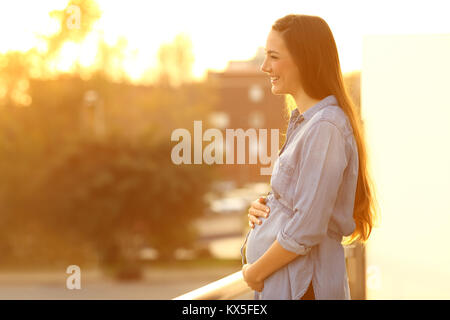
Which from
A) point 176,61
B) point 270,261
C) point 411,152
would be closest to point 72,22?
point 176,61

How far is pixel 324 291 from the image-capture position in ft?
3.16

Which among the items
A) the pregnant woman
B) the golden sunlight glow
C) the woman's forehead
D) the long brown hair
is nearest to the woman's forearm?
the pregnant woman

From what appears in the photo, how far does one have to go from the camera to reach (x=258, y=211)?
103 centimetres

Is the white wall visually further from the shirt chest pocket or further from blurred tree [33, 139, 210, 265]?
blurred tree [33, 139, 210, 265]

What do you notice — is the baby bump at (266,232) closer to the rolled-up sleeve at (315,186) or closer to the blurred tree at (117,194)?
the rolled-up sleeve at (315,186)

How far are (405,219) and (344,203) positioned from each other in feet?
4.48

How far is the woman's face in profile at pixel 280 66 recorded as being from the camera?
98 centimetres

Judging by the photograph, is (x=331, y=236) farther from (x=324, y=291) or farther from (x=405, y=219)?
(x=405, y=219)

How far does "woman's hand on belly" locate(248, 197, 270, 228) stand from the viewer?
1016 millimetres

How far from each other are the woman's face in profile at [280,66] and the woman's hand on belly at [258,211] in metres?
0.19

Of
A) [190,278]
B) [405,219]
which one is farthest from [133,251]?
[405,219]

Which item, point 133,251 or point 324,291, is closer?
point 324,291

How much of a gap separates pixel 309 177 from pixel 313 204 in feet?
0.13

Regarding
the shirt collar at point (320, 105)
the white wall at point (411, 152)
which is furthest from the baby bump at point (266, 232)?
the white wall at point (411, 152)
